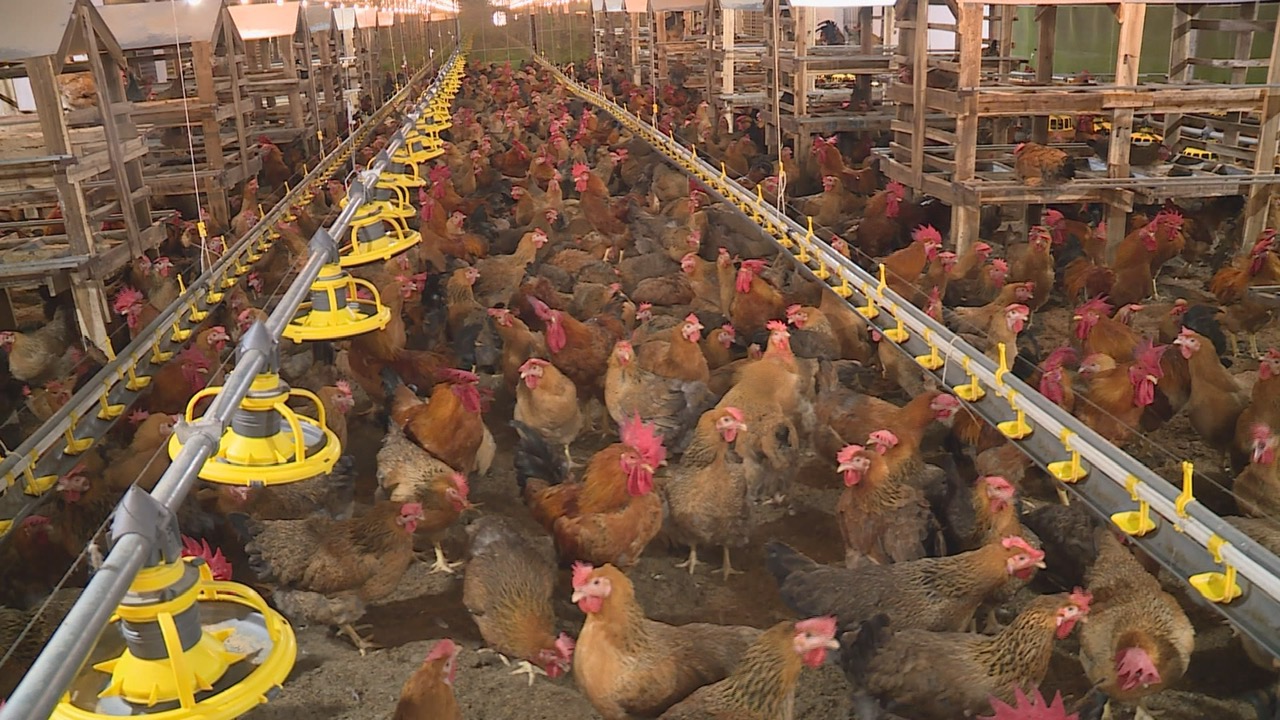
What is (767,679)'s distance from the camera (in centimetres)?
239

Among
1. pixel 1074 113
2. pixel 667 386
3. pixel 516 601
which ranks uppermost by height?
pixel 1074 113

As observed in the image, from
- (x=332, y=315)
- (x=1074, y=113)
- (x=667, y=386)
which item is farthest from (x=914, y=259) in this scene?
(x=332, y=315)

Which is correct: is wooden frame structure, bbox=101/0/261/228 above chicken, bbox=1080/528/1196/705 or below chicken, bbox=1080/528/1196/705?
above

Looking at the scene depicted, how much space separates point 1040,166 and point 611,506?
442 cm

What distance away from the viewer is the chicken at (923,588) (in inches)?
108

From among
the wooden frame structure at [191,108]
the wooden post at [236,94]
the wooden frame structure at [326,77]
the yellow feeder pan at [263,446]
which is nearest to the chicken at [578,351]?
the yellow feeder pan at [263,446]

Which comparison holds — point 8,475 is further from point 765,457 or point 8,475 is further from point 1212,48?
point 1212,48

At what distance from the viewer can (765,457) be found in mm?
3883

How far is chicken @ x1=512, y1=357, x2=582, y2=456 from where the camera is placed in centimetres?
425

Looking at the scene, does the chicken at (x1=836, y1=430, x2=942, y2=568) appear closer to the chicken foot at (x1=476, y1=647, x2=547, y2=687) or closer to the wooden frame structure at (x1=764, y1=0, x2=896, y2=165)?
the chicken foot at (x1=476, y1=647, x2=547, y2=687)

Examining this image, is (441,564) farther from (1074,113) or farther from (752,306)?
(1074,113)

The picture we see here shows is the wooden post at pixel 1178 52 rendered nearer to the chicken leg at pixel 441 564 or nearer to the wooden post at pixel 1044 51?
the wooden post at pixel 1044 51

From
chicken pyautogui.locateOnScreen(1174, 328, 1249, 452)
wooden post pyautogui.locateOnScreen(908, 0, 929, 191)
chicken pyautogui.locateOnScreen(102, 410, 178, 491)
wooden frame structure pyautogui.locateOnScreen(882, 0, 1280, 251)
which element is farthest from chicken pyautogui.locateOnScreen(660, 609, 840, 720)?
wooden post pyautogui.locateOnScreen(908, 0, 929, 191)

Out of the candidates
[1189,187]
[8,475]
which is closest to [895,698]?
[8,475]
